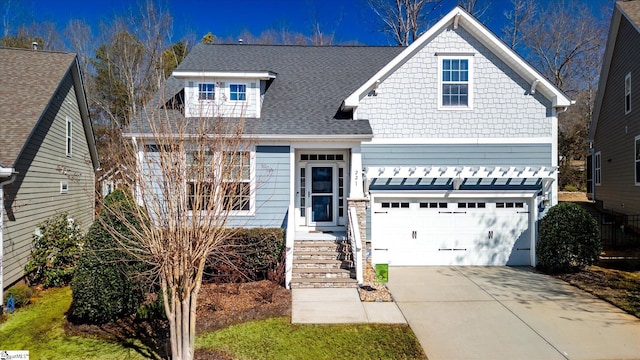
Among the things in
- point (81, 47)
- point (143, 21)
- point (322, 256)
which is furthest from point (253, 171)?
point (81, 47)

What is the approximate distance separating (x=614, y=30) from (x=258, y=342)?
18353mm

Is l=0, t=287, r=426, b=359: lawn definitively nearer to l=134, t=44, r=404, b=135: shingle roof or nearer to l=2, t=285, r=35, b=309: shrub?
l=2, t=285, r=35, b=309: shrub

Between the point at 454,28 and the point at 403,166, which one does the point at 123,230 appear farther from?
the point at 454,28

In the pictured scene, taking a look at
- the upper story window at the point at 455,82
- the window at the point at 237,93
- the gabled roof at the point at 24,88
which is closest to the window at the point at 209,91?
the window at the point at 237,93

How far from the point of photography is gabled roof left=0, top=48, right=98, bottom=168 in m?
9.09

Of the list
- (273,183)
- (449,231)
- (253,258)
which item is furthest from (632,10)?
(253,258)

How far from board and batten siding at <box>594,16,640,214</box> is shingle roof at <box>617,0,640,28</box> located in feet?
1.34

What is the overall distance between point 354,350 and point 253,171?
20.2 feet

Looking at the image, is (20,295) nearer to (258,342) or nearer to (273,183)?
(258,342)

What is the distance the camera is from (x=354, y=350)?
632cm

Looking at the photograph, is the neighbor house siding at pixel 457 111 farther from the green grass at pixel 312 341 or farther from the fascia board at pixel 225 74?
the green grass at pixel 312 341

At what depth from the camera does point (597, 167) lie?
18344 mm

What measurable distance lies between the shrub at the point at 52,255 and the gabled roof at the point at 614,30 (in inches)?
759

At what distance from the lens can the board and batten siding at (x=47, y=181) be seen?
30.0ft
